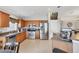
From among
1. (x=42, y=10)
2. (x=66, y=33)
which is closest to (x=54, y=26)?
(x=42, y=10)

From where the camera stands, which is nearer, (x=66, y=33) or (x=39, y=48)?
(x=66, y=33)

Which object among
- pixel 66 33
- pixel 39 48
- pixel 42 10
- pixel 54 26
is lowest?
pixel 39 48

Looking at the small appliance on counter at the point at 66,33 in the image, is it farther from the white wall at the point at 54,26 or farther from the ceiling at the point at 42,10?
the ceiling at the point at 42,10

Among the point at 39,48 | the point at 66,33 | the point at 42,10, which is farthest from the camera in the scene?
the point at 39,48

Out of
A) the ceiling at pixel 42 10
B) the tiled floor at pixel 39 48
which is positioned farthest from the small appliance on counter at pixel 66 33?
the tiled floor at pixel 39 48

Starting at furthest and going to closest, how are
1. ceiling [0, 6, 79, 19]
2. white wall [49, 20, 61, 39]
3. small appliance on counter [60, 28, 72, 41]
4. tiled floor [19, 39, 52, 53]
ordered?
tiled floor [19, 39, 52, 53]
small appliance on counter [60, 28, 72, 41]
white wall [49, 20, 61, 39]
ceiling [0, 6, 79, 19]

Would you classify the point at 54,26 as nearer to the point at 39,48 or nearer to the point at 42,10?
the point at 42,10

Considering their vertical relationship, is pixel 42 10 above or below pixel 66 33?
above

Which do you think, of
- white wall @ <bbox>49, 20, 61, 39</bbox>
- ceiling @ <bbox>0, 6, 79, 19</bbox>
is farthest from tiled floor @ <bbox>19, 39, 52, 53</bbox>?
ceiling @ <bbox>0, 6, 79, 19</bbox>

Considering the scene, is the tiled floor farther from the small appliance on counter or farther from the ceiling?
the ceiling

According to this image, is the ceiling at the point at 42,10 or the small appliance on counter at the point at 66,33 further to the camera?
the small appliance on counter at the point at 66,33
